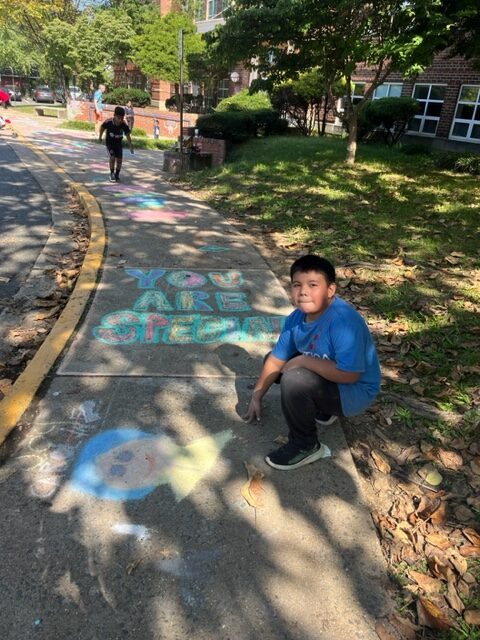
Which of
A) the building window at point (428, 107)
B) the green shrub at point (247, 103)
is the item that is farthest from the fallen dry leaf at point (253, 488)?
the green shrub at point (247, 103)

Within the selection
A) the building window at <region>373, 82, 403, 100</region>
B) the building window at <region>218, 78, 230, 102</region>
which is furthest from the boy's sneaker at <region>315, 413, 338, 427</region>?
the building window at <region>218, 78, 230, 102</region>

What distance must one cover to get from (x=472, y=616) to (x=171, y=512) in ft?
4.06

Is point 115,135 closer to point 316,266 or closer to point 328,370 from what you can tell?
point 316,266

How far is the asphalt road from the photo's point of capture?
506 cm

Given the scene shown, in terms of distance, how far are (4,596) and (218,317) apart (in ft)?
8.64

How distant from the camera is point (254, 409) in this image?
2.75 m

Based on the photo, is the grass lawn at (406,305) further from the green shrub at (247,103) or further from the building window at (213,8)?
the building window at (213,8)

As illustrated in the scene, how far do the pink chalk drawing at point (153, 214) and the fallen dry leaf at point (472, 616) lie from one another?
6.34 m

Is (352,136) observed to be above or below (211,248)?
above

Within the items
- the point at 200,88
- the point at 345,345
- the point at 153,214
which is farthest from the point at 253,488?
the point at 200,88

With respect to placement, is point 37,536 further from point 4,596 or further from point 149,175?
point 149,175

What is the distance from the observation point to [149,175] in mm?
11844

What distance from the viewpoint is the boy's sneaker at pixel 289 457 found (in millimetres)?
2455

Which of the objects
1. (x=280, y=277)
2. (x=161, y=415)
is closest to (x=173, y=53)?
(x=280, y=277)
